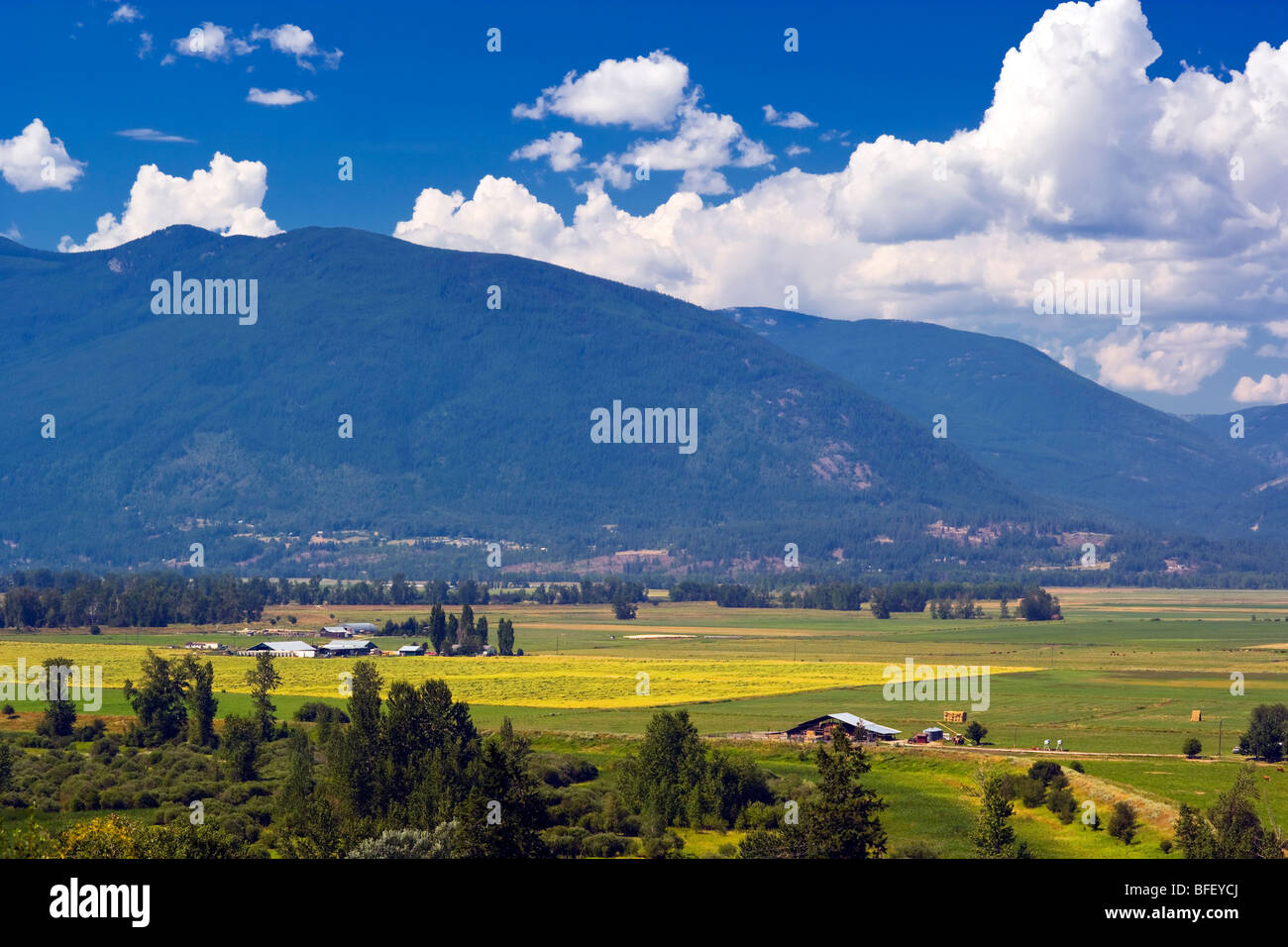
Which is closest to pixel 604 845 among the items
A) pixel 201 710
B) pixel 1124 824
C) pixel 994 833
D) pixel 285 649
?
pixel 994 833

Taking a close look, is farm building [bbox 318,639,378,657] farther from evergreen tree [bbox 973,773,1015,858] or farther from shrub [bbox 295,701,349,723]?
evergreen tree [bbox 973,773,1015,858]

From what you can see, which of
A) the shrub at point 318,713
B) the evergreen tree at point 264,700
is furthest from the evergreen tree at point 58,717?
the shrub at point 318,713

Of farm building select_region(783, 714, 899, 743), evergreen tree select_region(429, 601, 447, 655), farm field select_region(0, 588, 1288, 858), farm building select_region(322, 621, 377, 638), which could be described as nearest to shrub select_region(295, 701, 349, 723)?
farm field select_region(0, 588, 1288, 858)

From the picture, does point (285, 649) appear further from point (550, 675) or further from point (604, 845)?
point (604, 845)

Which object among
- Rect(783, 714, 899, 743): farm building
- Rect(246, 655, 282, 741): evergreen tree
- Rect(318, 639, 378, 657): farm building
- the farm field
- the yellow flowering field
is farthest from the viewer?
Rect(318, 639, 378, 657): farm building
